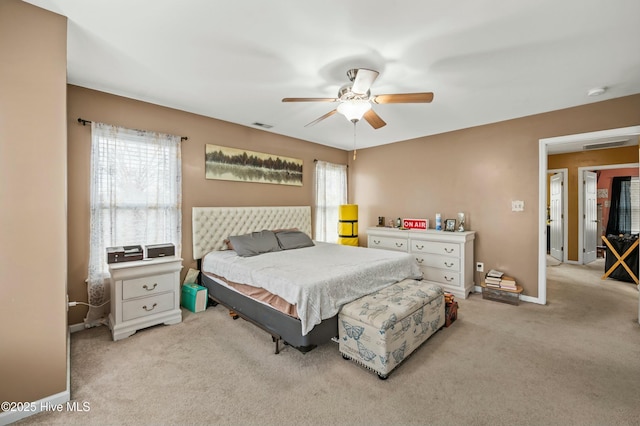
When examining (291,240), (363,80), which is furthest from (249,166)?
(363,80)

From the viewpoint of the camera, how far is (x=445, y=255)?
4.21 metres

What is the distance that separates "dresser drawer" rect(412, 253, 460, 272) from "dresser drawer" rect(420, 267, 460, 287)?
61mm

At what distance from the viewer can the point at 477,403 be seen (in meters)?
1.86

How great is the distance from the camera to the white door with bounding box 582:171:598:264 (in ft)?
19.8

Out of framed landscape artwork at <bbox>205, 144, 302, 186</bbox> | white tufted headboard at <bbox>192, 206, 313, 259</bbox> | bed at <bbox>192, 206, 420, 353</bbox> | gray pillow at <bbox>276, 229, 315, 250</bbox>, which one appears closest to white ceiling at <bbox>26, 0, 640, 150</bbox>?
framed landscape artwork at <bbox>205, 144, 302, 186</bbox>

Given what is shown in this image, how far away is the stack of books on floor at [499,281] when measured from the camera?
3.81 metres

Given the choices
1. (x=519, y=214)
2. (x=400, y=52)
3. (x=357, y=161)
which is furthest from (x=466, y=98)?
(x=357, y=161)

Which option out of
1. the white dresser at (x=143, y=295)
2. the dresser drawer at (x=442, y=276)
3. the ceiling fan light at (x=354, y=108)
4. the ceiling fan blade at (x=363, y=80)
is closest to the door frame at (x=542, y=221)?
the dresser drawer at (x=442, y=276)

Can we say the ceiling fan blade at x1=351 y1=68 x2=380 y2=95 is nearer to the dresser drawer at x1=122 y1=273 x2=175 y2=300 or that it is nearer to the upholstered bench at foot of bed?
the upholstered bench at foot of bed

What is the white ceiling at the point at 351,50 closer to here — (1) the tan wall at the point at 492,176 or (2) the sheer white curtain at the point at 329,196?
(1) the tan wall at the point at 492,176

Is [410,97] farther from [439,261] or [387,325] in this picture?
[439,261]

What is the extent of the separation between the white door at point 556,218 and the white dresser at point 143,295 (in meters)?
7.96

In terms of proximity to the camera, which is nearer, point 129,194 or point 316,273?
point 316,273

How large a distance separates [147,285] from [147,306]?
225 mm
